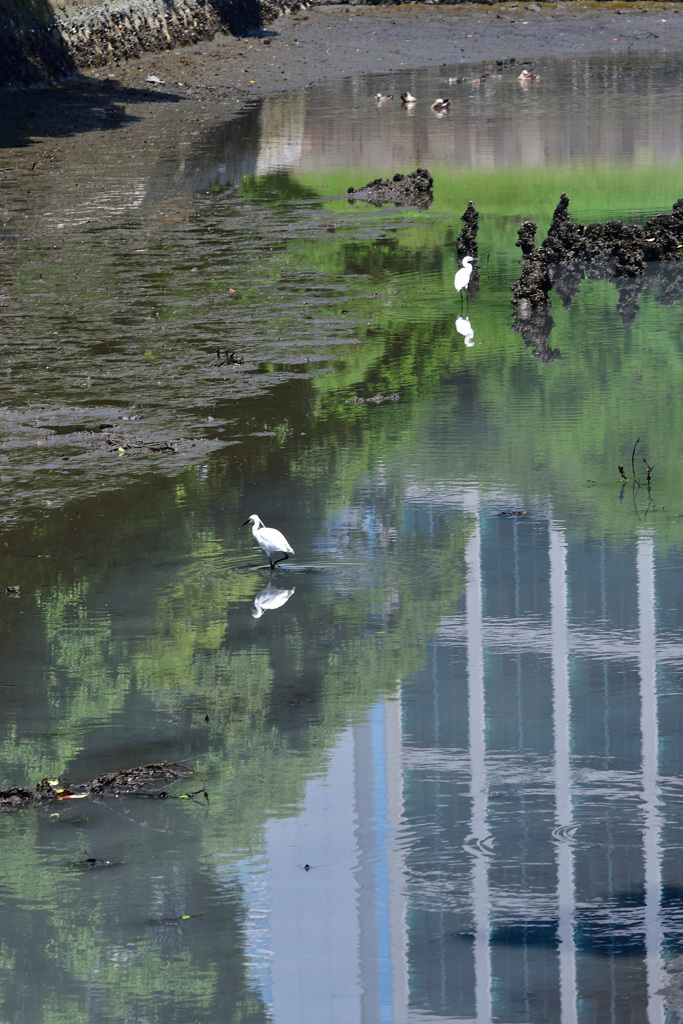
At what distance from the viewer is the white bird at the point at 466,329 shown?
13914 mm

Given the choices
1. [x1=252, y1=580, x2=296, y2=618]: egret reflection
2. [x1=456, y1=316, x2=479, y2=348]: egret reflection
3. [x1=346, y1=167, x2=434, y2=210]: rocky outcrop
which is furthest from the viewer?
[x1=346, y1=167, x2=434, y2=210]: rocky outcrop

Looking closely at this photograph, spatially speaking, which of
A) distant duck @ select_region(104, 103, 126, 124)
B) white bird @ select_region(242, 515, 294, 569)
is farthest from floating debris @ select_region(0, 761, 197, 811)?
distant duck @ select_region(104, 103, 126, 124)

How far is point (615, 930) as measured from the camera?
5359 mm

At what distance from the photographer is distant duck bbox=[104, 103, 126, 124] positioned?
Answer: 106 ft

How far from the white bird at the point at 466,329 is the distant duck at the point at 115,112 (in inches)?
758

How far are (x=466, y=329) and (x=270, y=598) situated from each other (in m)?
6.25

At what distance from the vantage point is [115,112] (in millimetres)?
32594

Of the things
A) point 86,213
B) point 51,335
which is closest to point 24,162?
point 86,213

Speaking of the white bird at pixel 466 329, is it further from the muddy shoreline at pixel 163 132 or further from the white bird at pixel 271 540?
the white bird at pixel 271 540

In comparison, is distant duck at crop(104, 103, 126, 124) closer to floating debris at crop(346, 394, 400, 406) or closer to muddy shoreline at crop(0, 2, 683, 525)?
muddy shoreline at crop(0, 2, 683, 525)

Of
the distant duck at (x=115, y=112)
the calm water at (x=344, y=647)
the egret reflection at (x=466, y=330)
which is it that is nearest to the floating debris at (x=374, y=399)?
the calm water at (x=344, y=647)

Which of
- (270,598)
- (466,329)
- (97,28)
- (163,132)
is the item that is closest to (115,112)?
(163,132)

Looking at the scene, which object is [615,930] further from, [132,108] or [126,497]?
[132,108]

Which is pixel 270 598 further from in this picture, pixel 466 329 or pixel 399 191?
pixel 399 191
